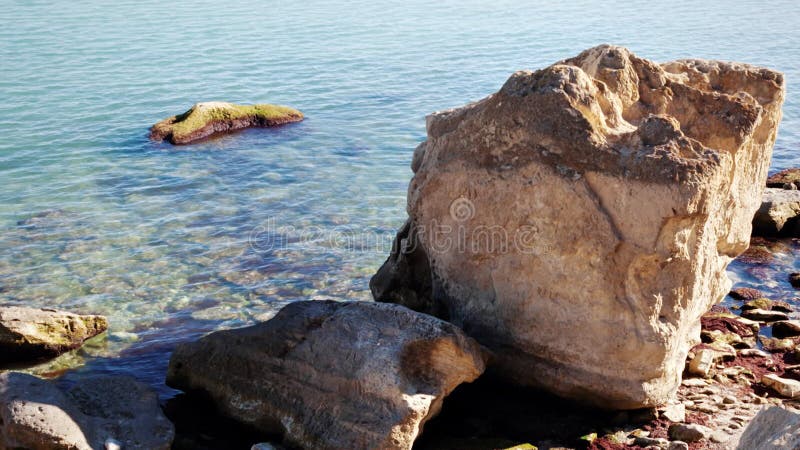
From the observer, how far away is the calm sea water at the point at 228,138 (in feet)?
42.3

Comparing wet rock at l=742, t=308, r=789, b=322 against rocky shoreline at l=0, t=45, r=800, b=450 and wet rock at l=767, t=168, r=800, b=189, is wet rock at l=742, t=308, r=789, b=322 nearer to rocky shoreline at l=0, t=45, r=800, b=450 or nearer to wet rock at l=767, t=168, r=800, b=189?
rocky shoreline at l=0, t=45, r=800, b=450

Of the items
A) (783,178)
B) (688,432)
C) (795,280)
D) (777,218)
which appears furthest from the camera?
(783,178)

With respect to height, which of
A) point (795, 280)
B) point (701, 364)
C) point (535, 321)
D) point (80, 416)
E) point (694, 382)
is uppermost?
point (535, 321)

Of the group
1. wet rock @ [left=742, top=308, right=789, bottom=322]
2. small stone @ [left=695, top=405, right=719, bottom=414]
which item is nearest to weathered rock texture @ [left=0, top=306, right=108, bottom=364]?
small stone @ [left=695, top=405, right=719, bottom=414]

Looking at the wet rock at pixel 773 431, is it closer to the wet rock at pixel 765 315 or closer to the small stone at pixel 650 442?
the small stone at pixel 650 442

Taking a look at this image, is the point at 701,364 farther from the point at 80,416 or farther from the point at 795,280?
the point at 80,416

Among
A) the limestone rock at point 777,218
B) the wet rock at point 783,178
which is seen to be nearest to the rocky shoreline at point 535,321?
the limestone rock at point 777,218

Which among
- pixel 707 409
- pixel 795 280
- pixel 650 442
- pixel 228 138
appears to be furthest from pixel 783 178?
pixel 228 138

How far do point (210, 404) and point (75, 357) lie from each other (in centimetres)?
284

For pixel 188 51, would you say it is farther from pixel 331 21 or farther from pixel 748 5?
pixel 748 5

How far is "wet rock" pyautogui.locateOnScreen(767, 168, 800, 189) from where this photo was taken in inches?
632

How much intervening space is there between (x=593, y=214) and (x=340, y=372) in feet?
9.45

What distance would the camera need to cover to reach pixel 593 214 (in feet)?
26.6

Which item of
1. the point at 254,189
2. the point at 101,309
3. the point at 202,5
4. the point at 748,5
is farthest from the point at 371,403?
the point at 748,5
